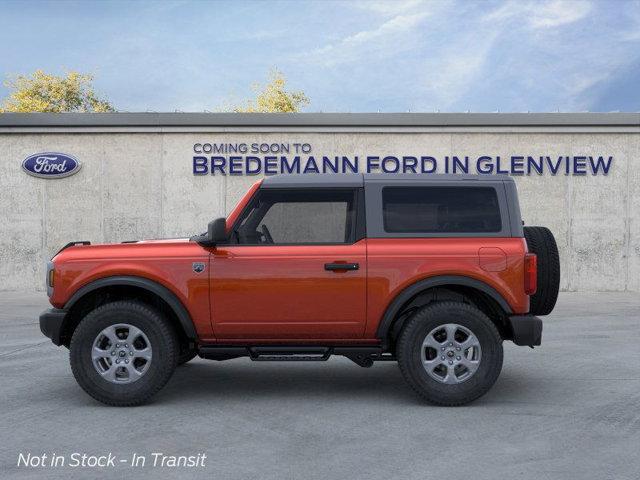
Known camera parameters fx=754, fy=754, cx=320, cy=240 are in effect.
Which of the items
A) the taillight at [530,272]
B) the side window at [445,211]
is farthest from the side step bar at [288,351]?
the taillight at [530,272]

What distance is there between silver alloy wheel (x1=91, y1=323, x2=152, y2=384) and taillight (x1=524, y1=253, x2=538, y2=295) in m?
2.97

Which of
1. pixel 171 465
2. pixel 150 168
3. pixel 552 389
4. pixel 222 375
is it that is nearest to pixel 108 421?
pixel 171 465

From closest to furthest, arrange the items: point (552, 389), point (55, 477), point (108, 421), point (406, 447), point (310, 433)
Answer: point (55, 477), point (406, 447), point (310, 433), point (108, 421), point (552, 389)

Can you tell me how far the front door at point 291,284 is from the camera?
5859 millimetres

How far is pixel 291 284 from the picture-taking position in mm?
5863

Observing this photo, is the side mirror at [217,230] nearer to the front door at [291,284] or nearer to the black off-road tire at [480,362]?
the front door at [291,284]

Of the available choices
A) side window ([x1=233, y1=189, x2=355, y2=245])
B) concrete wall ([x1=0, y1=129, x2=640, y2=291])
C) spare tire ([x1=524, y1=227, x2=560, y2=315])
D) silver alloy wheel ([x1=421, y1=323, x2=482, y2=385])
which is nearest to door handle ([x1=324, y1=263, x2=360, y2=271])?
side window ([x1=233, y1=189, x2=355, y2=245])

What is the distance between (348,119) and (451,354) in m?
11.9

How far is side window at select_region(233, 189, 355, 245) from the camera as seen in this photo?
19.6 ft

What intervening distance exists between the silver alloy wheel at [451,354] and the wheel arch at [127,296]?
73.2 inches

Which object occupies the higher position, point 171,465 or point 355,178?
point 355,178

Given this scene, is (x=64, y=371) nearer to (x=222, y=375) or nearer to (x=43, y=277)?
(x=222, y=375)

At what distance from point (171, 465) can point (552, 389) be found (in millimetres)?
3605

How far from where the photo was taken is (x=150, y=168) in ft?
56.3
